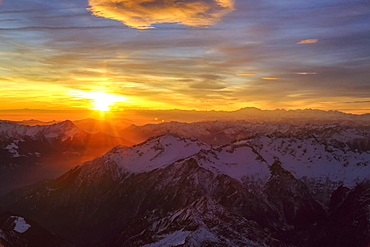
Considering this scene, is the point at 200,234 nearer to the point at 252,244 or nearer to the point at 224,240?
the point at 224,240

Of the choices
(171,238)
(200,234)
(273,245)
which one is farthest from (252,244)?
(171,238)

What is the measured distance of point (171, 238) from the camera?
19925 cm

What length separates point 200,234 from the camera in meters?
190

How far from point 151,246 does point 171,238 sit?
10.5 m

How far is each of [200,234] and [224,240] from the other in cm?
1145

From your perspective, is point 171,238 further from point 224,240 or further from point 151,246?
point 224,240

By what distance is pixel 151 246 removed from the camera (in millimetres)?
199375

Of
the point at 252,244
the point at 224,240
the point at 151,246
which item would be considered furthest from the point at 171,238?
the point at 252,244

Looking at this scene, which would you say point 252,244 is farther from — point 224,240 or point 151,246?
point 151,246

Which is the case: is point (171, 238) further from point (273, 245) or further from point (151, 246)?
point (273, 245)

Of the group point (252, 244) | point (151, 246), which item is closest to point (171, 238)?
point (151, 246)

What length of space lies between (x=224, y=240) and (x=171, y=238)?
26.6 meters

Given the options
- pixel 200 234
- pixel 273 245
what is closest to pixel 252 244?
pixel 273 245

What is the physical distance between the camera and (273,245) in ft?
655
